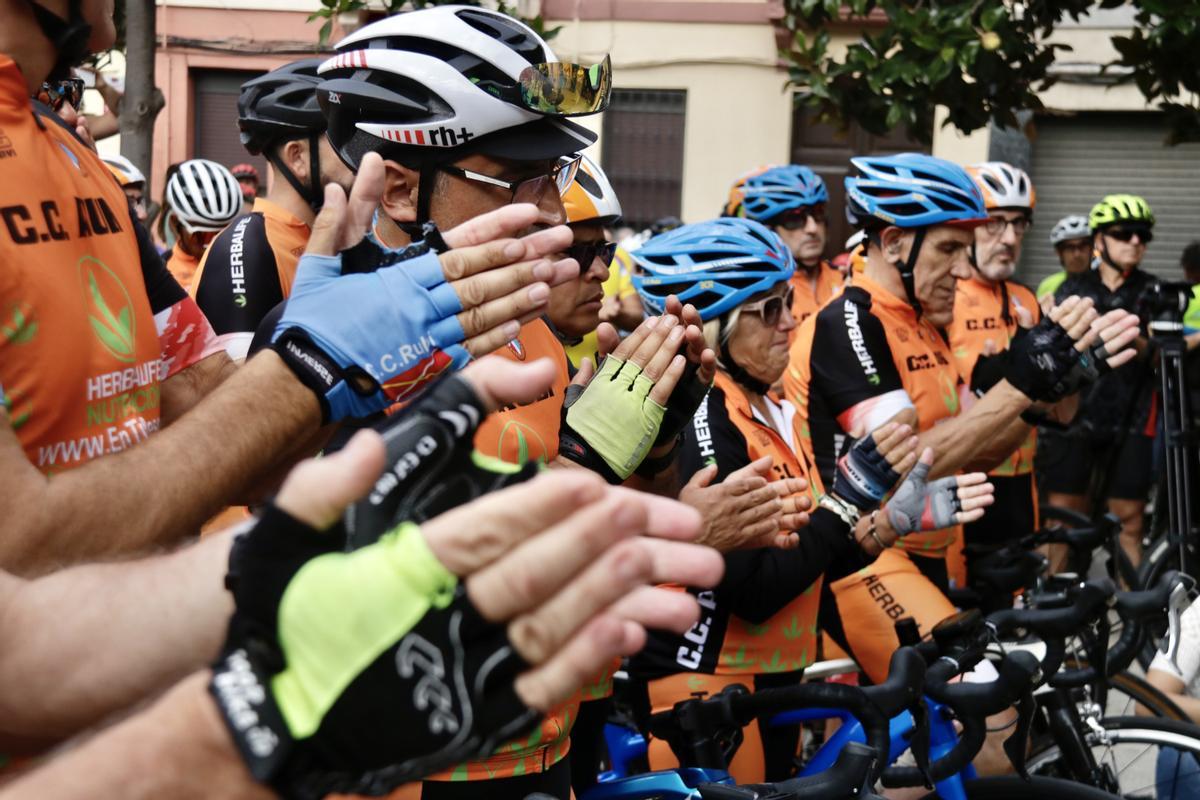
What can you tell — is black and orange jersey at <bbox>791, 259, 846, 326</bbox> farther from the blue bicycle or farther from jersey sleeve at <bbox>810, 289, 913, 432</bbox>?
the blue bicycle

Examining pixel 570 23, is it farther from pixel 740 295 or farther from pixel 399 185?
pixel 399 185

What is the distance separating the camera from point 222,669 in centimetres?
120

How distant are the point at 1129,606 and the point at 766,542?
1.84 meters

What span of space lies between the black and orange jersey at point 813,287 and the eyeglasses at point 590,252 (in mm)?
4650

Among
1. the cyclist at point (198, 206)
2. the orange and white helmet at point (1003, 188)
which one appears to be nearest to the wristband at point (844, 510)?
the cyclist at point (198, 206)

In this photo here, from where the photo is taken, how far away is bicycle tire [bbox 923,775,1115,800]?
408 cm

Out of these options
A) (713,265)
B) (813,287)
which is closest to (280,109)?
(713,265)

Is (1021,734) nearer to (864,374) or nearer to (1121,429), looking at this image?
(864,374)

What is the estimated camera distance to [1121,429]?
9570 millimetres

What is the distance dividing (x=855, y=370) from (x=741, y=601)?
4.77 feet

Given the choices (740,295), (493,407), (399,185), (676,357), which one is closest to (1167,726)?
(740,295)

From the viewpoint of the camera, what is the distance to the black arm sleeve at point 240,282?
3.67 meters

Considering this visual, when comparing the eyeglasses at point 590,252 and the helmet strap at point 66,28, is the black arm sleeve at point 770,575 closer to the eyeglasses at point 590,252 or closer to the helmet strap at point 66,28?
the eyeglasses at point 590,252

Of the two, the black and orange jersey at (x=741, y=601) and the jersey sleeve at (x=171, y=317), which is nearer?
the jersey sleeve at (x=171, y=317)
